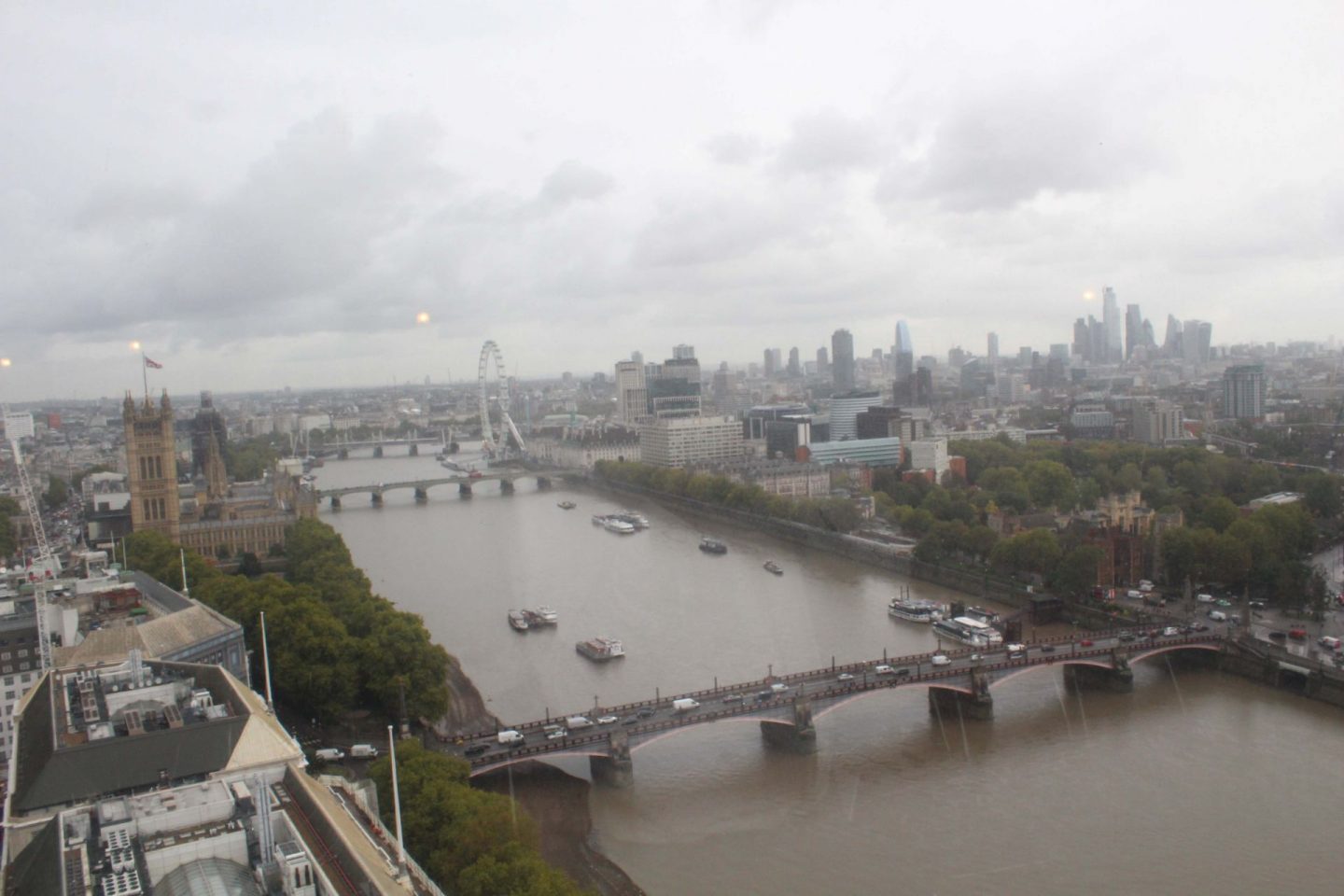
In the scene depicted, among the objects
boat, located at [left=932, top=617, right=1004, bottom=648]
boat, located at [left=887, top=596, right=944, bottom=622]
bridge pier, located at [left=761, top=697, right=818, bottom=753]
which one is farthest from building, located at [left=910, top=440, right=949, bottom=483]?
bridge pier, located at [left=761, top=697, right=818, bottom=753]

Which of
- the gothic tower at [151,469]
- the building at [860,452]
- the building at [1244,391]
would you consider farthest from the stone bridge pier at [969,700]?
the building at [1244,391]

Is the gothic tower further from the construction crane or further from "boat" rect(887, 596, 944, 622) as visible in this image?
"boat" rect(887, 596, 944, 622)

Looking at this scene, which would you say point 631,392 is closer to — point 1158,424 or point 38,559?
point 1158,424

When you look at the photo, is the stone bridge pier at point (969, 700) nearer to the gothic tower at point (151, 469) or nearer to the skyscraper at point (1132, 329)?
the gothic tower at point (151, 469)

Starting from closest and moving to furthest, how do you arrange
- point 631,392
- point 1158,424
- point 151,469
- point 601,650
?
point 601,650, point 151,469, point 1158,424, point 631,392

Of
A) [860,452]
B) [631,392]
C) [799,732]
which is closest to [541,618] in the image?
[799,732]

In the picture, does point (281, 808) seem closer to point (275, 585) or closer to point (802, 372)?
point (275, 585)
